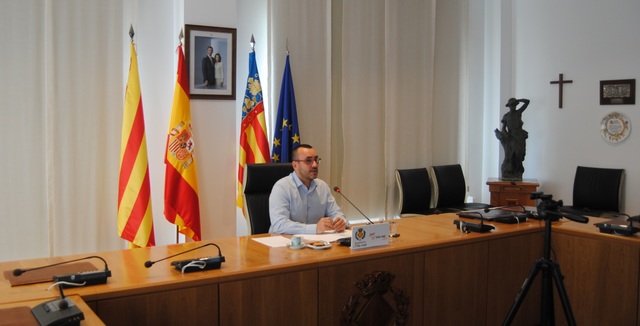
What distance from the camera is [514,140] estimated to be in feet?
19.0

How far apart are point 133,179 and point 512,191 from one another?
3678mm

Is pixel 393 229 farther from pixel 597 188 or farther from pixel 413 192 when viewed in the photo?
pixel 597 188

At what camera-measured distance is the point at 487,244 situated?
3.13 meters

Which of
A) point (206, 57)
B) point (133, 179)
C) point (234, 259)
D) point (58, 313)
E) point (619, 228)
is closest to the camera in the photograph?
point (58, 313)

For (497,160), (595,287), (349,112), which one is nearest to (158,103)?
(349,112)

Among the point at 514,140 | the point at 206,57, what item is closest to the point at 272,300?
→ the point at 206,57

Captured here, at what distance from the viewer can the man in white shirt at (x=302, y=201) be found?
128 inches

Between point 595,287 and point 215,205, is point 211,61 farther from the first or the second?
point 595,287

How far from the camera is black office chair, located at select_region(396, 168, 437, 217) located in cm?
563

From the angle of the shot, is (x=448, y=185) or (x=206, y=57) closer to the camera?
(x=206, y=57)

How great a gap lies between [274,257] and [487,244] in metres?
1.27

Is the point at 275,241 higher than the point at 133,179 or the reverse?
the reverse

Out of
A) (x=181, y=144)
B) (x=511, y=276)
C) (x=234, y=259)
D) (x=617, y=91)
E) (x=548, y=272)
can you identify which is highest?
(x=617, y=91)

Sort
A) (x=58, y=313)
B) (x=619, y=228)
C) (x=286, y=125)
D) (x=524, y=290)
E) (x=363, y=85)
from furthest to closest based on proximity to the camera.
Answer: (x=363, y=85) → (x=286, y=125) → (x=619, y=228) → (x=524, y=290) → (x=58, y=313)
